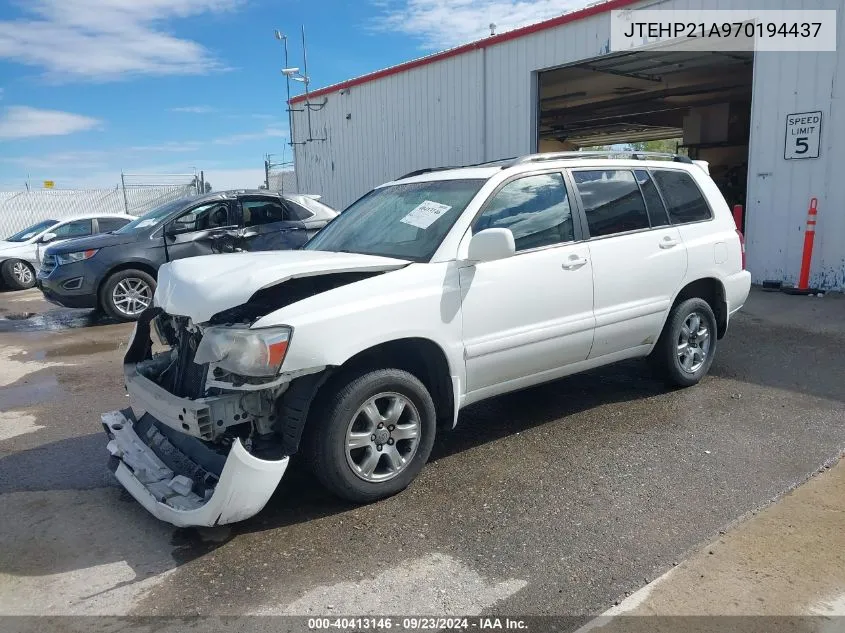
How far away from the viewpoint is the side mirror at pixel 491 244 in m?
3.71

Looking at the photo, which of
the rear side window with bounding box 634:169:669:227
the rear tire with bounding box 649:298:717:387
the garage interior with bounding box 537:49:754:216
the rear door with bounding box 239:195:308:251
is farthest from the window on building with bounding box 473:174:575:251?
the garage interior with bounding box 537:49:754:216

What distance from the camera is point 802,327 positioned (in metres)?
7.50

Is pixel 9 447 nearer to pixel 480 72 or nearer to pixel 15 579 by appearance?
pixel 15 579

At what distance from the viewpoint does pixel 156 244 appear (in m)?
9.24

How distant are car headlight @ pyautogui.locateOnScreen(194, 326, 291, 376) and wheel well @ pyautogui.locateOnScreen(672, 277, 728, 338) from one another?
353 centimetres

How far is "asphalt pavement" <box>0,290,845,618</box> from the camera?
9.39ft

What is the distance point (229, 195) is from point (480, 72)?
6498 millimetres

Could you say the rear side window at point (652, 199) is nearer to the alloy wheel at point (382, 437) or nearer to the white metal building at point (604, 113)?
the alloy wheel at point (382, 437)

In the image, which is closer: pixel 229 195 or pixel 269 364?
pixel 269 364

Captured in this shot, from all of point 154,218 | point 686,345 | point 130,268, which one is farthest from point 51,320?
point 686,345

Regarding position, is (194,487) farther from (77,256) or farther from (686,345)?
(77,256)

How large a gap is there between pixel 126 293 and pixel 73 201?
15.8 m

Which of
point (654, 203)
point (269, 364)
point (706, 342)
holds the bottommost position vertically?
point (706, 342)

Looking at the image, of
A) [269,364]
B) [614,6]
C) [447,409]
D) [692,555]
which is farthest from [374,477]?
[614,6]
